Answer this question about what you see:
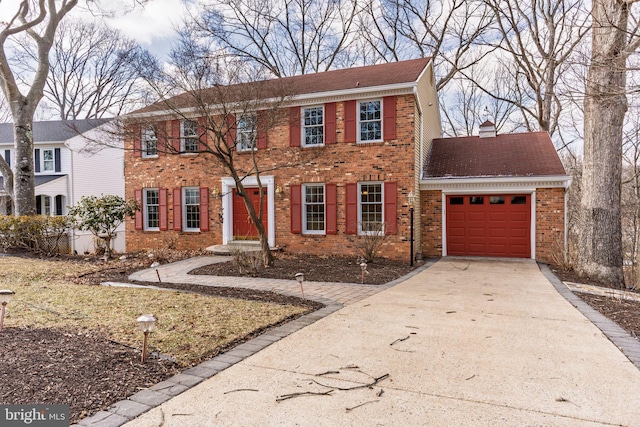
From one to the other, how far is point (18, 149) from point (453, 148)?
581 inches

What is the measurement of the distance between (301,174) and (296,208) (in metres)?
1.09

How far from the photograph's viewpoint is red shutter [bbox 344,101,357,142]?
1232 centimetres

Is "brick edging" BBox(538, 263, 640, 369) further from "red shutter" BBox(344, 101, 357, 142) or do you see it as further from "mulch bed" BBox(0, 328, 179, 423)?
"red shutter" BBox(344, 101, 357, 142)

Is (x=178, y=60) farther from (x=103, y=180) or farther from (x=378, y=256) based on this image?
(x=103, y=180)

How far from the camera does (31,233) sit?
39.6ft

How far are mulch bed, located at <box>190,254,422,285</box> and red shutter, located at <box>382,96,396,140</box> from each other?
364cm

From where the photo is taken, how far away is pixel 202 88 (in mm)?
8969

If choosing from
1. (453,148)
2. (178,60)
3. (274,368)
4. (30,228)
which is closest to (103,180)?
(30,228)

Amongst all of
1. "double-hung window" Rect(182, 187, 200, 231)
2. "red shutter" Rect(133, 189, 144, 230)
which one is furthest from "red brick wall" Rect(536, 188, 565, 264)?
"red shutter" Rect(133, 189, 144, 230)

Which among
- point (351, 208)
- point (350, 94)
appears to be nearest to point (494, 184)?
point (351, 208)

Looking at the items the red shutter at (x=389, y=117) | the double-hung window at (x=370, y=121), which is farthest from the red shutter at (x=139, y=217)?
the red shutter at (x=389, y=117)

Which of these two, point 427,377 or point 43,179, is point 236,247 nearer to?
point 427,377

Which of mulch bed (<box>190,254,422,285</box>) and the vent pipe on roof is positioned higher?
the vent pipe on roof

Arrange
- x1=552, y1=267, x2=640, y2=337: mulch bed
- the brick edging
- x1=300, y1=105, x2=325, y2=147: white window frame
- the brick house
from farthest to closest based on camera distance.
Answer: x1=300, y1=105, x2=325, y2=147: white window frame, the brick house, x1=552, y1=267, x2=640, y2=337: mulch bed, the brick edging
